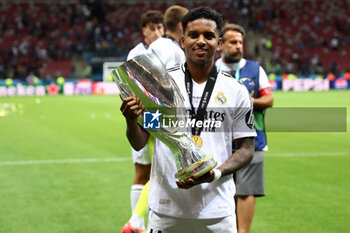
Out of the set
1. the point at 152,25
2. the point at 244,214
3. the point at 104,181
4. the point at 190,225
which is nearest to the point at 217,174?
the point at 190,225

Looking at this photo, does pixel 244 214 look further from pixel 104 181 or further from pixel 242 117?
pixel 104 181

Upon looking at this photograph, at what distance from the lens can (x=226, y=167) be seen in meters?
2.84

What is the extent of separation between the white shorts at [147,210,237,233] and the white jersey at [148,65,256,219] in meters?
0.03

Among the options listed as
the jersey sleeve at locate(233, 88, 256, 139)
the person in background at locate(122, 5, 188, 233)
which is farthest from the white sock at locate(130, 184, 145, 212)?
the jersey sleeve at locate(233, 88, 256, 139)

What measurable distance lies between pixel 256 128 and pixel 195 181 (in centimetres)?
254

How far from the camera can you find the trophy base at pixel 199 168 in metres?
2.57

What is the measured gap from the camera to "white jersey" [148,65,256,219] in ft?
9.45

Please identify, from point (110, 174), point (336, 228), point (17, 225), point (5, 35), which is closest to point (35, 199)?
point (17, 225)

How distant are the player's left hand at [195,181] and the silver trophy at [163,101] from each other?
25 mm

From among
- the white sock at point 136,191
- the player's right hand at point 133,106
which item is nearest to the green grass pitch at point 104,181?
the white sock at point 136,191

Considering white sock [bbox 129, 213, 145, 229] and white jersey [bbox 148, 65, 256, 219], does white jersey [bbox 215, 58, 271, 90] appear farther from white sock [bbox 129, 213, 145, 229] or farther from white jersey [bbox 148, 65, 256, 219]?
white jersey [bbox 148, 65, 256, 219]

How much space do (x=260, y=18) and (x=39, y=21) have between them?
17.8 m

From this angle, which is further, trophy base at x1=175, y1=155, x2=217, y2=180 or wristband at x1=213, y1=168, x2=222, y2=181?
wristband at x1=213, y1=168, x2=222, y2=181

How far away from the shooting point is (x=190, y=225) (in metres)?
2.89
